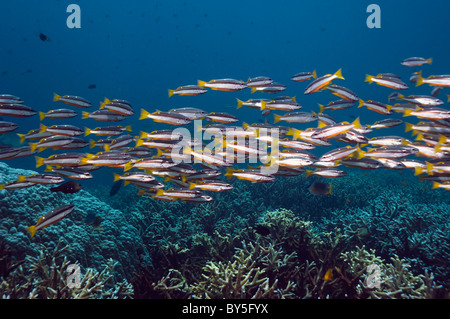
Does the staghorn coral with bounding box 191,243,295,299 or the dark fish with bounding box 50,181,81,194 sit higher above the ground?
the dark fish with bounding box 50,181,81,194

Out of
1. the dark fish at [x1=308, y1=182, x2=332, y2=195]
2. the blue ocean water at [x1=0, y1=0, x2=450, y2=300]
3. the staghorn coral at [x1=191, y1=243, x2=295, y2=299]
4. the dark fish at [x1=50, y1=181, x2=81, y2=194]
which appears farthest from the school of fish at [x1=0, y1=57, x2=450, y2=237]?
the blue ocean water at [x1=0, y1=0, x2=450, y2=300]

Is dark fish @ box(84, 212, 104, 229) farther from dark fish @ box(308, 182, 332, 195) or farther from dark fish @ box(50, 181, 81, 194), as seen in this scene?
dark fish @ box(308, 182, 332, 195)

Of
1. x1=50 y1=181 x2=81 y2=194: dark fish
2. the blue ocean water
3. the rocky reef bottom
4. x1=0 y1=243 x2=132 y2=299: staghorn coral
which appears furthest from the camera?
the blue ocean water

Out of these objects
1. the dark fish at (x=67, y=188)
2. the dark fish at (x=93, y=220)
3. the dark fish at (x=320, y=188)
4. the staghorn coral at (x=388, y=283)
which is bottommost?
the staghorn coral at (x=388, y=283)

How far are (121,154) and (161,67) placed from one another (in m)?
82.1

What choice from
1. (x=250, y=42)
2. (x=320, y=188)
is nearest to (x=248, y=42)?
(x=250, y=42)

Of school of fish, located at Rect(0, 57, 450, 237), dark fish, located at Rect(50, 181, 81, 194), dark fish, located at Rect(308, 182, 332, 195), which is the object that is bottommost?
dark fish, located at Rect(308, 182, 332, 195)

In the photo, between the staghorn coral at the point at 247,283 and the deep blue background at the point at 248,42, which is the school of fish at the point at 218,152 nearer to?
the staghorn coral at the point at 247,283

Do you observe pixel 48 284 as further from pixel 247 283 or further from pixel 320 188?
pixel 320 188

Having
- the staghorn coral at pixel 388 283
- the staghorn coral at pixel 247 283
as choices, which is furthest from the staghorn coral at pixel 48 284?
the staghorn coral at pixel 388 283

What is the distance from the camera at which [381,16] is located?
6844cm

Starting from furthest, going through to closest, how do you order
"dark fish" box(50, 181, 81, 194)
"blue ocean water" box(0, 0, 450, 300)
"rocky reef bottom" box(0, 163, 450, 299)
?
1. "blue ocean water" box(0, 0, 450, 300)
2. "dark fish" box(50, 181, 81, 194)
3. "rocky reef bottom" box(0, 163, 450, 299)
